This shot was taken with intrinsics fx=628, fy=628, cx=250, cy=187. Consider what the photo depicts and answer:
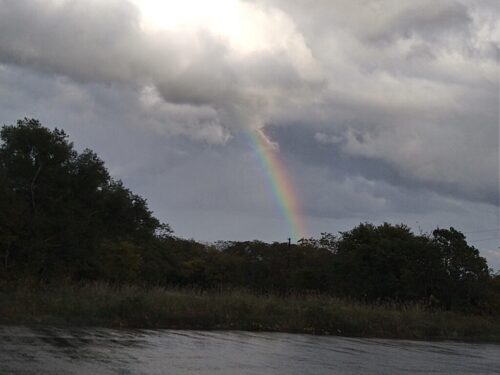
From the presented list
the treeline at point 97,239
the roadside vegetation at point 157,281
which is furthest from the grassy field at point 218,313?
the treeline at point 97,239

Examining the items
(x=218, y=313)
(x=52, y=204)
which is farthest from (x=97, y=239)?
(x=218, y=313)

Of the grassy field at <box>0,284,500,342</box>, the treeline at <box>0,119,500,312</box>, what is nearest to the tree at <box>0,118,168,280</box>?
the treeline at <box>0,119,500,312</box>

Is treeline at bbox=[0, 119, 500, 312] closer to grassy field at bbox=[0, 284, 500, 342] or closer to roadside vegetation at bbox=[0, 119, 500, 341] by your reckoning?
roadside vegetation at bbox=[0, 119, 500, 341]

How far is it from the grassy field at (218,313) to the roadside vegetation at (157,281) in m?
0.05

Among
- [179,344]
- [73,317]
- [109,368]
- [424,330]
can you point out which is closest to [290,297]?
[424,330]

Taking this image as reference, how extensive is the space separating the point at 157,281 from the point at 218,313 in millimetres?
16592

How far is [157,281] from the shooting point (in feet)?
132

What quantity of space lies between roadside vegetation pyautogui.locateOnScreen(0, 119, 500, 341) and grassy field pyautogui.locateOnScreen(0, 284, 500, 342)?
5 cm

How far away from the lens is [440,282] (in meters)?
38.8

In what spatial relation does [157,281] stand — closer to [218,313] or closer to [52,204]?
[52,204]

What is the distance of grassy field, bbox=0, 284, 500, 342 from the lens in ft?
72.9

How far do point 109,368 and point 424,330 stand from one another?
19360 mm

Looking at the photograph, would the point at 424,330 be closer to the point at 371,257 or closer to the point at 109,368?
the point at 371,257

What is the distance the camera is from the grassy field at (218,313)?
22.2 meters
